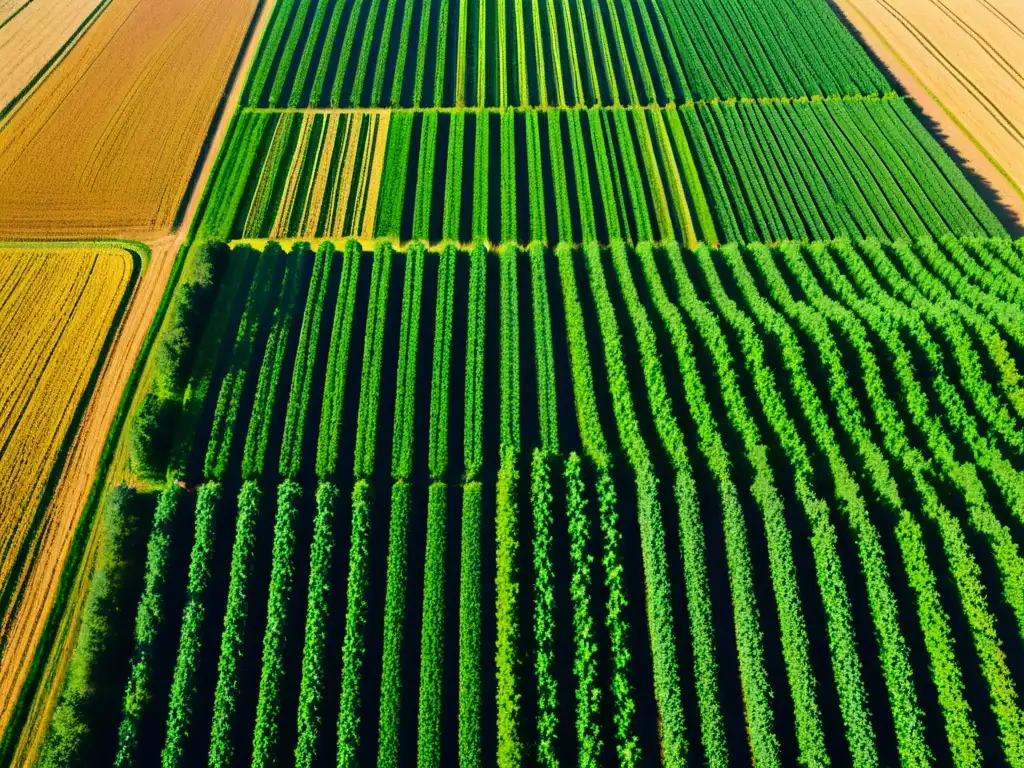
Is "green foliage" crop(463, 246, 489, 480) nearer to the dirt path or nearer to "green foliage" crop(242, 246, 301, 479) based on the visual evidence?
"green foliage" crop(242, 246, 301, 479)

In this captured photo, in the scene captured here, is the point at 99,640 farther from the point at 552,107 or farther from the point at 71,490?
the point at 552,107

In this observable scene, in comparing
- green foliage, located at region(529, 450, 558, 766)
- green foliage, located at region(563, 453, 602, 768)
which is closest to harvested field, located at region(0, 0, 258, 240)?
green foliage, located at region(529, 450, 558, 766)

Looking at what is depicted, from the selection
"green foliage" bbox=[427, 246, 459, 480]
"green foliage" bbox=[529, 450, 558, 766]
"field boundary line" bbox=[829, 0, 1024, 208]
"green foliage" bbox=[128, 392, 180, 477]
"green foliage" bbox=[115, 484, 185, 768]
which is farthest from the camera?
"field boundary line" bbox=[829, 0, 1024, 208]

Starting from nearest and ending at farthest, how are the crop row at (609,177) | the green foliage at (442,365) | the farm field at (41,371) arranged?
the farm field at (41,371) < the green foliage at (442,365) < the crop row at (609,177)

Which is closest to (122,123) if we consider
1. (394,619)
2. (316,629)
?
(316,629)

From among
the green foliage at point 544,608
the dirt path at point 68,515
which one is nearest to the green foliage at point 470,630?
the green foliage at point 544,608

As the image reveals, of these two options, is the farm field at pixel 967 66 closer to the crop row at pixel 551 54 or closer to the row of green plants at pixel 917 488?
the crop row at pixel 551 54
